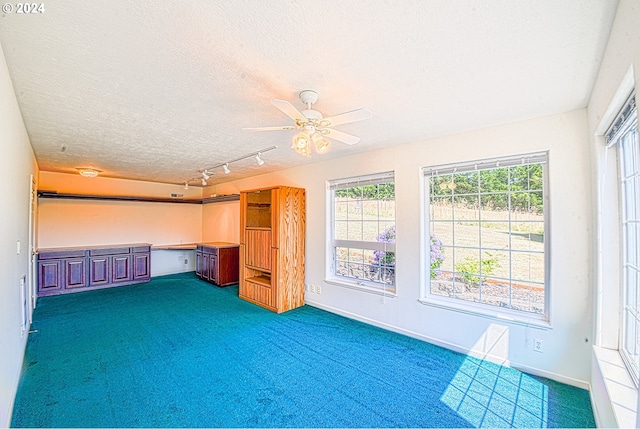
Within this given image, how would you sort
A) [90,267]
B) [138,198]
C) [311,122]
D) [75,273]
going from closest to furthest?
[311,122] < [75,273] < [90,267] < [138,198]

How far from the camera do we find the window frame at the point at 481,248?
2.56 m

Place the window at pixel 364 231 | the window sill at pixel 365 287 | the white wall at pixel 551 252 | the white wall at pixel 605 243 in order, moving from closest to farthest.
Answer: the white wall at pixel 605 243, the white wall at pixel 551 252, the window sill at pixel 365 287, the window at pixel 364 231

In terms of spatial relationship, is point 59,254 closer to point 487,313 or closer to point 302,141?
point 302,141

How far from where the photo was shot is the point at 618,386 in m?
1.67

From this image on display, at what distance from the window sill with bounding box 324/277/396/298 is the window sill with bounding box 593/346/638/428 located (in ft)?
6.29

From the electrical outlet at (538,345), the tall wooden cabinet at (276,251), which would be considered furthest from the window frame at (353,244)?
the electrical outlet at (538,345)

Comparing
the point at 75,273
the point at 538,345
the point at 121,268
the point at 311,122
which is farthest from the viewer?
the point at 121,268

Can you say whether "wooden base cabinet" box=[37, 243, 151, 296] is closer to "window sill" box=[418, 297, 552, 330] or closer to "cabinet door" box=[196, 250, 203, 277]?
"cabinet door" box=[196, 250, 203, 277]

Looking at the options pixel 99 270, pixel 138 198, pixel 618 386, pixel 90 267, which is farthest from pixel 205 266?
pixel 618 386

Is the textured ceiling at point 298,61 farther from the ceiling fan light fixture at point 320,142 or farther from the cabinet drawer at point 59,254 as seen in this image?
the cabinet drawer at point 59,254

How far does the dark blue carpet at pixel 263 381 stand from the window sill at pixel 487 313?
47 centimetres

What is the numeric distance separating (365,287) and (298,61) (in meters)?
3.05

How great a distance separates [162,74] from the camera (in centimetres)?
183

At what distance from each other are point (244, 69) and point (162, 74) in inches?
23.1
